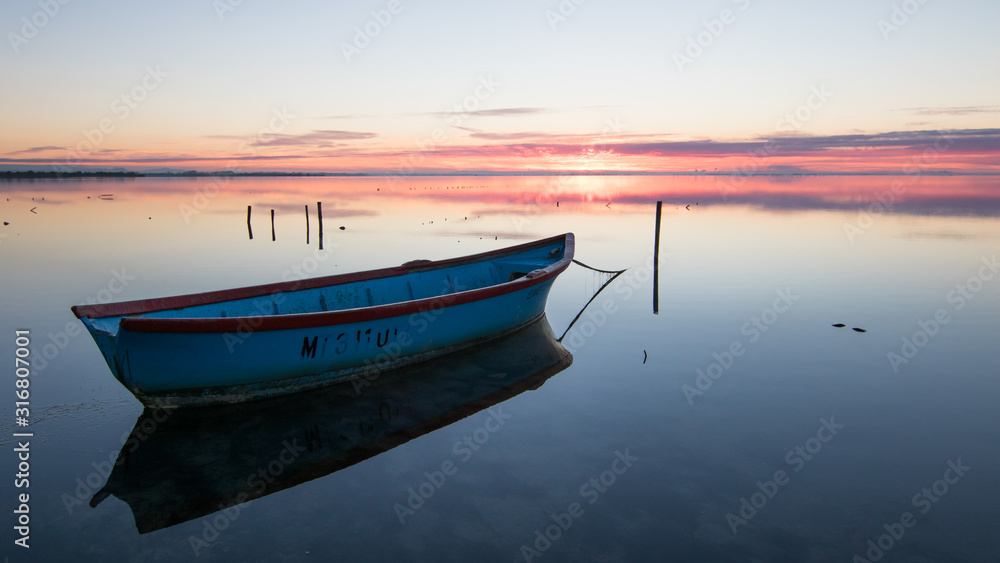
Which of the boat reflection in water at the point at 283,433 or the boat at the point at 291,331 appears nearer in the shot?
the boat reflection in water at the point at 283,433

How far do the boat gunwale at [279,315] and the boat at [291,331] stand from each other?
0.02 meters

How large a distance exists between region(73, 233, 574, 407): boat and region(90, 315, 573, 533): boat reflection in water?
11.3 inches

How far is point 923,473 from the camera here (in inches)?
255

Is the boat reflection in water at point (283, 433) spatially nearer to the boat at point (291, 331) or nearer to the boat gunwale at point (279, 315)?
the boat at point (291, 331)

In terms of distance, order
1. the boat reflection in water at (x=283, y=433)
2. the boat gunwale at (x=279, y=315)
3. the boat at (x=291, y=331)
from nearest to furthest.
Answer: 1. the boat reflection in water at (x=283, y=433)
2. the boat gunwale at (x=279, y=315)
3. the boat at (x=291, y=331)

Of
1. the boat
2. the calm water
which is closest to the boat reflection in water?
the calm water

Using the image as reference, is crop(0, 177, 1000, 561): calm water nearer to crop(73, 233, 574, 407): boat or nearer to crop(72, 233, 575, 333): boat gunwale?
crop(73, 233, 574, 407): boat

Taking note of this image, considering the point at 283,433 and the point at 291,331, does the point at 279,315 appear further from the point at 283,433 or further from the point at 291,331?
the point at 283,433

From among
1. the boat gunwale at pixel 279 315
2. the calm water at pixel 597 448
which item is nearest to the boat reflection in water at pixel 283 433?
the calm water at pixel 597 448

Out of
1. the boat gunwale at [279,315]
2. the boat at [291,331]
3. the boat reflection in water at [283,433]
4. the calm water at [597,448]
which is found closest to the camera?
the calm water at [597,448]

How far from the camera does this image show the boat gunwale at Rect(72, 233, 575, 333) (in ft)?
23.4

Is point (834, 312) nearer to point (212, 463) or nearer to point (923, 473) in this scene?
point (923, 473)

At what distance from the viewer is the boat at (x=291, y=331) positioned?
7270mm

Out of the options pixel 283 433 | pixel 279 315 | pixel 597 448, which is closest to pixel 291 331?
pixel 279 315
